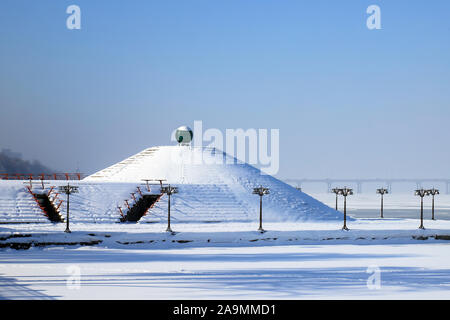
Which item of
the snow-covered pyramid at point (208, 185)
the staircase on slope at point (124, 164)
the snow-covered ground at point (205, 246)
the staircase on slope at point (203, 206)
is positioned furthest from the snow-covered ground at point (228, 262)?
the staircase on slope at point (124, 164)

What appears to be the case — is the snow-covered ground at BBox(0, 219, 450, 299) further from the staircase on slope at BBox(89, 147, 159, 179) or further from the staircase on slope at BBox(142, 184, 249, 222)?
the staircase on slope at BBox(89, 147, 159, 179)

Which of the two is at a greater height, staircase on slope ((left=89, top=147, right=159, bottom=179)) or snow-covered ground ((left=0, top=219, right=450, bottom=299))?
staircase on slope ((left=89, top=147, right=159, bottom=179))

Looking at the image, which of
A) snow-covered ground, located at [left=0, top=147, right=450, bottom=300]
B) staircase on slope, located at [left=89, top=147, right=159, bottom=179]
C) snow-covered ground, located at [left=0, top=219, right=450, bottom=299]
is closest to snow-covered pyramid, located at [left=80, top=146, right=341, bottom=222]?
staircase on slope, located at [left=89, top=147, right=159, bottom=179]

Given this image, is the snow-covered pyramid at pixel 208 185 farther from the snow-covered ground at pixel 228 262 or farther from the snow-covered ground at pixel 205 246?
the snow-covered ground at pixel 228 262

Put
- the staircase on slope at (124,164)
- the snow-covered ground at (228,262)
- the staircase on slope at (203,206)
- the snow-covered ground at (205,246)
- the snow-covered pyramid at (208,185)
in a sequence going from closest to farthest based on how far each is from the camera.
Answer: the snow-covered ground at (228,262) < the snow-covered ground at (205,246) < the staircase on slope at (203,206) < the snow-covered pyramid at (208,185) < the staircase on slope at (124,164)

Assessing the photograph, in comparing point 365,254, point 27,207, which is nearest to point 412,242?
point 365,254

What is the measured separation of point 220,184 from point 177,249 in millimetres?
24153

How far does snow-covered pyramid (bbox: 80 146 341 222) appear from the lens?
2603 inches

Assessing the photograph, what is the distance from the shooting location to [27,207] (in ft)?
203

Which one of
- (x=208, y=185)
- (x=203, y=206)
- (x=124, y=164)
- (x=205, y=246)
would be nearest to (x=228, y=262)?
(x=205, y=246)

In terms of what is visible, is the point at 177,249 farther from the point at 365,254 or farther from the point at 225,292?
the point at 225,292

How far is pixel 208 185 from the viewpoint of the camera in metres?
72.0

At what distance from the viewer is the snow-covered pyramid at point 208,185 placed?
66.1 metres

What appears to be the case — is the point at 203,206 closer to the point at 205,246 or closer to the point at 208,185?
the point at 208,185
